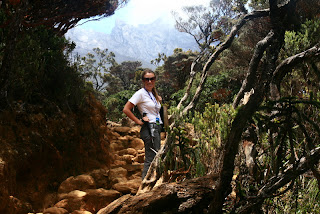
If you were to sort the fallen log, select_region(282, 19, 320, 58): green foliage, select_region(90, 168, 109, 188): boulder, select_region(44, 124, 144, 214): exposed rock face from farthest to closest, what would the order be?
select_region(282, 19, 320, 58): green foliage < select_region(90, 168, 109, 188): boulder < select_region(44, 124, 144, 214): exposed rock face < the fallen log

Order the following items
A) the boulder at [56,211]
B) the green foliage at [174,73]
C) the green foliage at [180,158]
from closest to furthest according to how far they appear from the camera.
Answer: the boulder at [56,211], the green foliage at [180,158], the green foliage at [174,73]

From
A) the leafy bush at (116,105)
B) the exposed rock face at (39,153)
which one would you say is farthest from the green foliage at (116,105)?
the exposed rock face at (39,153)

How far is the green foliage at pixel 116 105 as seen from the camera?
1517 centimetres

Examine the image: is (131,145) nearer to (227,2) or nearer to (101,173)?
(101,173)

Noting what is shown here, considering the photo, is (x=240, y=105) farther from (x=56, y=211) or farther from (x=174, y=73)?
(x=174, y=73)

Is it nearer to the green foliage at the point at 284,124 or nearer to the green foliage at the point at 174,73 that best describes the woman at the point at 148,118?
the green foliage at the point at 284,124

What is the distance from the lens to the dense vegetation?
0.97m

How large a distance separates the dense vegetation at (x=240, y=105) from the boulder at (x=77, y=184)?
0.81 m

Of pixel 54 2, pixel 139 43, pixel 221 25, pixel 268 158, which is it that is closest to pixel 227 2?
pixel 221 25

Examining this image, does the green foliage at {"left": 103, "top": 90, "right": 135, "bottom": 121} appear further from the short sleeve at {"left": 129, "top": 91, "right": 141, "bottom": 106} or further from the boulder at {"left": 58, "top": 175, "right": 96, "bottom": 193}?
the short sleeve at {"left": 129, "top": 91, "right": 141, "bottom": 106}

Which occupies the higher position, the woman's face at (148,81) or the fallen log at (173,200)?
the woman's face at (148,81)

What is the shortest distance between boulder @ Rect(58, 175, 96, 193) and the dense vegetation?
32.0 inches

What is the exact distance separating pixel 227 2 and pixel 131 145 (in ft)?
65.6

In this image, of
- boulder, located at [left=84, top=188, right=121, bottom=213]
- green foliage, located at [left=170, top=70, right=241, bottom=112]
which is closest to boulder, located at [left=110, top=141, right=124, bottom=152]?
boulder, located at [left=84, top=188, right=121, bottom=213]
